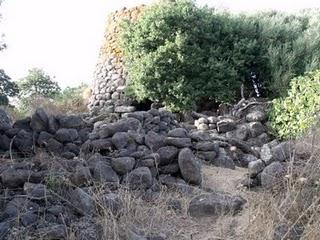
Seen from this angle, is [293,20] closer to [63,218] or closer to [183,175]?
[183,175]

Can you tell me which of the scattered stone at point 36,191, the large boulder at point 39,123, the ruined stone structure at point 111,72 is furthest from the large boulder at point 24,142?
the ruined stone structure at point 111,72

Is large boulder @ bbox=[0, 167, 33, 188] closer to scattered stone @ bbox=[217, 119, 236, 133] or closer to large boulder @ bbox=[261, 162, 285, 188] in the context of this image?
large boulder @ bbox=[261, 162, 285, 188]

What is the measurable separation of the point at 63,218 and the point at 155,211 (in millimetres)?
843

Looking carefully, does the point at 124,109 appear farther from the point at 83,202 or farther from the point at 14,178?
the point at 83,202

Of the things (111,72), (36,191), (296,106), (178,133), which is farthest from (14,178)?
(111,72)

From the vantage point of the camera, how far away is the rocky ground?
3.86m

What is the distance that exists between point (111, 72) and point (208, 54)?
2893 mm

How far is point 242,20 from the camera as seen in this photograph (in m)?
10.7

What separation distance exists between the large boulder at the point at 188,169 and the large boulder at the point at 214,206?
57cm

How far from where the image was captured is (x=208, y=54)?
1013 cm

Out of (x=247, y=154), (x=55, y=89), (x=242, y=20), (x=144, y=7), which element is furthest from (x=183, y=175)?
(x=55, y=89)

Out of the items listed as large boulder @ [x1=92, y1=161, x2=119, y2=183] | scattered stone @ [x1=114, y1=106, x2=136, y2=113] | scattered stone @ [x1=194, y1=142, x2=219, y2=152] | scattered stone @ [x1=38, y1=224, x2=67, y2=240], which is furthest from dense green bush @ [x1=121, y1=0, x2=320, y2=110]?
scattered stone @ [x1=38, y1=224, x2=67, y2=240]

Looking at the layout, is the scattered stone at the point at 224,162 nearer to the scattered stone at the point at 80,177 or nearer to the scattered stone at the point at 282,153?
the scattered stone at the point at 282,153

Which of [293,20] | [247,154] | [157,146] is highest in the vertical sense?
[293,20]
